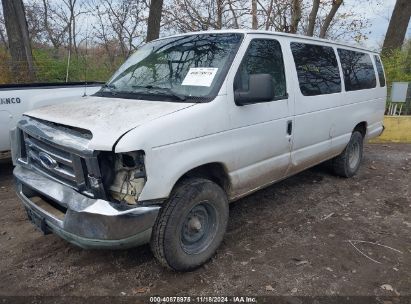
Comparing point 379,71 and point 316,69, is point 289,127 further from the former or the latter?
point 379,71

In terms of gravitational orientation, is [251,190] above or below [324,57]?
below

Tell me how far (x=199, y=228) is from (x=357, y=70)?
3844 mm

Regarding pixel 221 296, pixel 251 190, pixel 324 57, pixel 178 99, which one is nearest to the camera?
pixel 221 296

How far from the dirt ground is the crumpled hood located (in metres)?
1.35

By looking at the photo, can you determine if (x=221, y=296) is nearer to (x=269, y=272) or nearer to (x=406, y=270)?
(x=269, y=272)

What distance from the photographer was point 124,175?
9.14 feet

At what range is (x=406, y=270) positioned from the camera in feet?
11.4

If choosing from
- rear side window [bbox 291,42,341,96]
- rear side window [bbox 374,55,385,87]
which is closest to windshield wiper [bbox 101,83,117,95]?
rear side window [bbox 291,42,341,96]

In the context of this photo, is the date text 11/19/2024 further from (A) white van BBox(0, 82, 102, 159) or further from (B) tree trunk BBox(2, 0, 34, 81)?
(B) tree trunk BBox(2, 0, 34, 81)

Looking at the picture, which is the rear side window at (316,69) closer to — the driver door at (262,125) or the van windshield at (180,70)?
the driver door at (262,125)

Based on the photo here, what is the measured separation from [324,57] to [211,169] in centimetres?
257

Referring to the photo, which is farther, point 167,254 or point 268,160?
point 268,160

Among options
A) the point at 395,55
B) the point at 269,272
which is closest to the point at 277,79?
the point at 269,272

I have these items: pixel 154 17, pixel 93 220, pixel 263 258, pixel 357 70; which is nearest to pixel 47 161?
pixel 93 220
